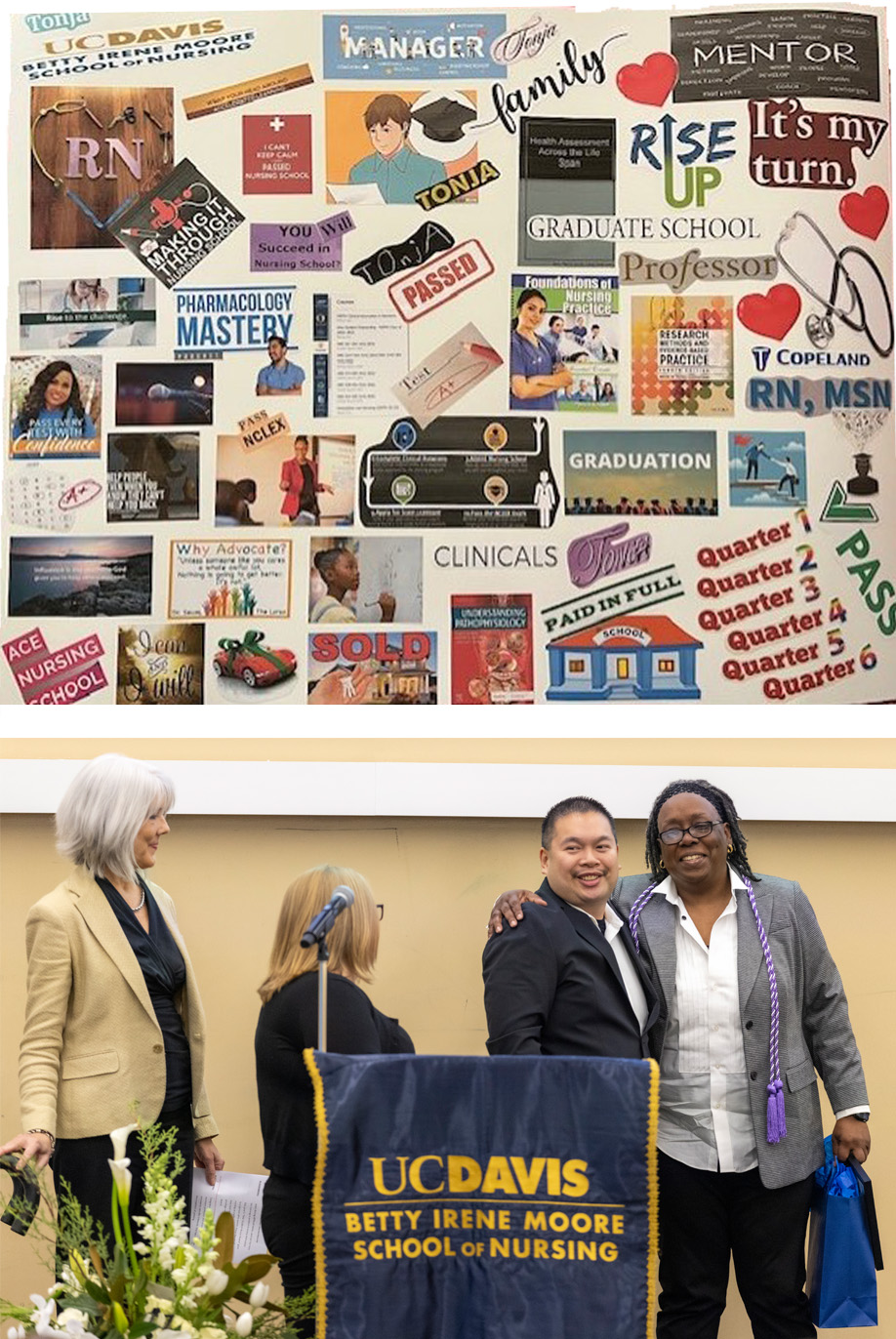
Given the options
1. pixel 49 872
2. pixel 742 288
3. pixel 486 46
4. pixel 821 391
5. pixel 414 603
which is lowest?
pixel 49 872

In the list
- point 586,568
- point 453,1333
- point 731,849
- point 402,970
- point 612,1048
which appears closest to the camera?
point 453,1333

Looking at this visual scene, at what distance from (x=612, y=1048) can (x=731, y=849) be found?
483 mm

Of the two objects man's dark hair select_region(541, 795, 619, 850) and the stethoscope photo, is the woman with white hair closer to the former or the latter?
man's dark hair select_region(541, 795, 619, 850)

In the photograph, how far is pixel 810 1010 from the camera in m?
3.19

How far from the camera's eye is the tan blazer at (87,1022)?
10.1 ft

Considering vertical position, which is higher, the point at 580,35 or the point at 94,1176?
the point at 580,35

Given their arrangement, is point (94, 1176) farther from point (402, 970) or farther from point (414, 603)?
point (414, 603)

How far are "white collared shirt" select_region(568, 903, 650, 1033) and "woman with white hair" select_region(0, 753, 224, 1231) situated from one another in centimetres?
82

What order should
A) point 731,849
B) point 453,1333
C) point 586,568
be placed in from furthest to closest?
point 586,568 < point 731,849 < point 453,1333

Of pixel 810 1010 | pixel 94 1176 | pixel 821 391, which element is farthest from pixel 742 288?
pixel 94 1176

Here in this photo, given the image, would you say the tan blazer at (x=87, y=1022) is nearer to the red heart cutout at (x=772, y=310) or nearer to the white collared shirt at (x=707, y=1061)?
the white collared shirt at (x=707, y=1061)

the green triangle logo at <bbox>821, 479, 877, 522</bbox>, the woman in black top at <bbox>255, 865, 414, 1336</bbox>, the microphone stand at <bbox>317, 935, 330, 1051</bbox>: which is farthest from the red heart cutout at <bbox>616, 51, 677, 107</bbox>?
the microphone stand at <bbox>317, 935, 330, 1051</bbox>

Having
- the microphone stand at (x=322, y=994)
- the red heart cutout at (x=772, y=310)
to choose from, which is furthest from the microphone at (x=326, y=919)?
the red heart cutout at (x=772, y=310)

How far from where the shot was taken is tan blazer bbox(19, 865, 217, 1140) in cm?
309
